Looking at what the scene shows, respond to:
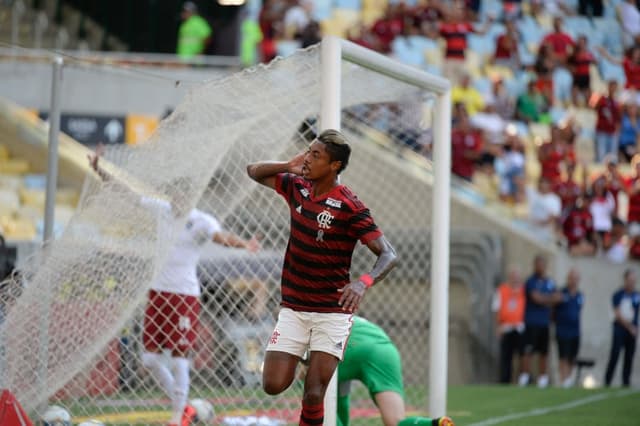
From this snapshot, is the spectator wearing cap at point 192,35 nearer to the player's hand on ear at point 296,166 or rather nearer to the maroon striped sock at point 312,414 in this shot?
the player's hand on ear at point 296,166

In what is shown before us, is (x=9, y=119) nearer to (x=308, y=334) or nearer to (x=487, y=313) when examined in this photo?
(x=487, y=313)

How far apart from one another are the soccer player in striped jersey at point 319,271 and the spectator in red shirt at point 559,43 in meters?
17.5

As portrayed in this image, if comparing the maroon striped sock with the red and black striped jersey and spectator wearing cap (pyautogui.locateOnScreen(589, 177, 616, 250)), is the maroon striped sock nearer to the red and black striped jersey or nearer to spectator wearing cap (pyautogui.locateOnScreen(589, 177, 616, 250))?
the red and black striped jersey

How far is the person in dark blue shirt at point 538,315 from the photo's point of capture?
18.0 metres

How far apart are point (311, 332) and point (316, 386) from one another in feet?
1.08

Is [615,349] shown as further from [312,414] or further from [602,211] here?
[312,414]

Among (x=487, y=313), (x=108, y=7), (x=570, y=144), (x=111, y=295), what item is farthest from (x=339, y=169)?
(x=108, y=7)

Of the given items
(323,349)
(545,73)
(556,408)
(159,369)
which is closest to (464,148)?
(545,73)

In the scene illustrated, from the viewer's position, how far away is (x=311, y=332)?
748cm

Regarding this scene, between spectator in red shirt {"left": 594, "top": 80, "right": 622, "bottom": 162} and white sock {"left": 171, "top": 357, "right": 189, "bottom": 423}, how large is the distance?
14118 mm

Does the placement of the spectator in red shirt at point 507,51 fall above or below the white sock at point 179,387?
above

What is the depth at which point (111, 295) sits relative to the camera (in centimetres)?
925

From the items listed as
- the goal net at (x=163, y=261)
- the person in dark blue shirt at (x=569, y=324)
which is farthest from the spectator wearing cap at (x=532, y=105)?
the goal net at (x=163, y=261)

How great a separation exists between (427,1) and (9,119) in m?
8.82
